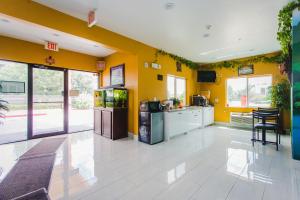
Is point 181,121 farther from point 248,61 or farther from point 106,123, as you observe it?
point 248,61

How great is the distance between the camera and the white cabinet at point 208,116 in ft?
20.5

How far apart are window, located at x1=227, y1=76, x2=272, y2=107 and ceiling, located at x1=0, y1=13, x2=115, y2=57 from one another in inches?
218

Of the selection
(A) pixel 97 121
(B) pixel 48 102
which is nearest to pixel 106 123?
(A) pixel 97 121

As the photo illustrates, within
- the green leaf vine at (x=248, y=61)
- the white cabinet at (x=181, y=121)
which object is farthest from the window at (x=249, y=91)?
the white cabinet at (x=181, y=121)

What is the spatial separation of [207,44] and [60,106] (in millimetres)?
5385

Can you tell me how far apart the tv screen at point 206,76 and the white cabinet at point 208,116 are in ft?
4.31

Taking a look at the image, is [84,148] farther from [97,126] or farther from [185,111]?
[185,111]

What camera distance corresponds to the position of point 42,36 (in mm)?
4039

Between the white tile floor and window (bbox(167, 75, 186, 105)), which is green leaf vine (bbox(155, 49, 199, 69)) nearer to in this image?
window (bbox(167, 75, 186, 105))

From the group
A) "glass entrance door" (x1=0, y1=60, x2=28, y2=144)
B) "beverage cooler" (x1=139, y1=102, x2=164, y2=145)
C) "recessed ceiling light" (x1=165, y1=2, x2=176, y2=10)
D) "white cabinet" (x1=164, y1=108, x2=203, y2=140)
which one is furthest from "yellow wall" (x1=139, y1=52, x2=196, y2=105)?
"glass entrance door" (x1=0, y1=60, x2=28, y2=144)

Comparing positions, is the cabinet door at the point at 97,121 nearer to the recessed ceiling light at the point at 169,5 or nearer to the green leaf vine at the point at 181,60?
the green leaf vine at the point at 181,60

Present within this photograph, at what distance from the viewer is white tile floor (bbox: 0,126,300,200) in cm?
200

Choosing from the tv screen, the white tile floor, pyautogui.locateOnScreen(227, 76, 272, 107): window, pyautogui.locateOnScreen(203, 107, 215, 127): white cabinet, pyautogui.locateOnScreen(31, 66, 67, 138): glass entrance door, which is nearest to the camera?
the white tile floor

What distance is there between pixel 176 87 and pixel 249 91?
3022mm
